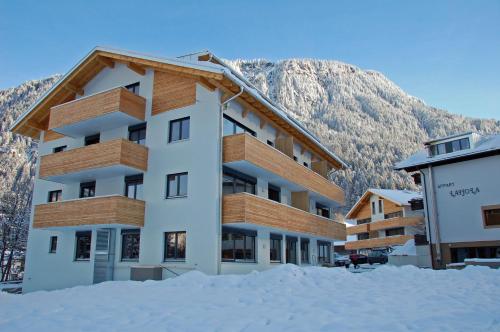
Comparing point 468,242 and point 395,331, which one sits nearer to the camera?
point 395,331

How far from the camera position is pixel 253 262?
21.9m

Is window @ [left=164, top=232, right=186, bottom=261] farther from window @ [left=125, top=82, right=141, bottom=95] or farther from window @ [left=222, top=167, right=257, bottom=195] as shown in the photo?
window @ [left=125, top=82, right=141, bottom=95]

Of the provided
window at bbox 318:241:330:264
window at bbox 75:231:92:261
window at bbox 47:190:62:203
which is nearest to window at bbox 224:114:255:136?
window at bbox 75:231:92:261

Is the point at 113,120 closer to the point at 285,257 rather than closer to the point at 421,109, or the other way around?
the point at 285,257

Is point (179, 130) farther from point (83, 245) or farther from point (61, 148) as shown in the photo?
point (61, 148)

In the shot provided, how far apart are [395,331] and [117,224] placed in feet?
50.4

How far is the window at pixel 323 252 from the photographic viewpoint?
32188 mm

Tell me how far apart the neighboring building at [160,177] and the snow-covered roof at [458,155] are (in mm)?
9392

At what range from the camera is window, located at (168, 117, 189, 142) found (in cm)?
2125

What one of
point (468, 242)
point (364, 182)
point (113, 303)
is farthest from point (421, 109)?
point (113, 303)

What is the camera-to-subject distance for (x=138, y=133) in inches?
907

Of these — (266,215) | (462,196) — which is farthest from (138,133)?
(462,196)

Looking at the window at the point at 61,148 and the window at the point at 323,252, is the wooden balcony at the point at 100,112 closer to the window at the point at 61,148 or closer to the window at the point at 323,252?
the window at the point at 61,148

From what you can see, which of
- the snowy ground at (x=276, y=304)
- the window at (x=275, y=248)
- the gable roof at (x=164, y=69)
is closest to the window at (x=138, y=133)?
the gable roof at (x=164, y=69)
